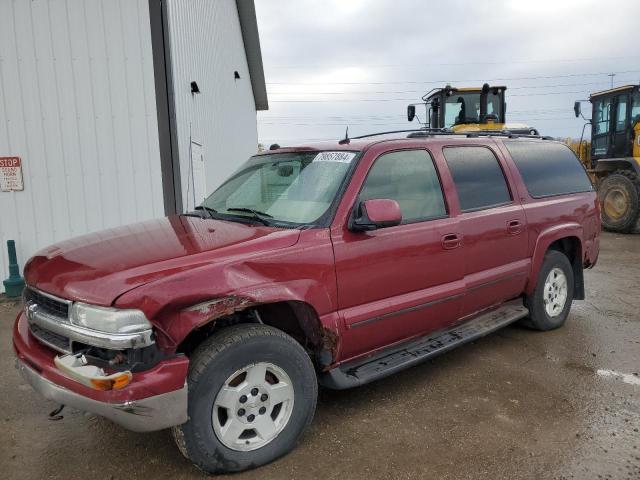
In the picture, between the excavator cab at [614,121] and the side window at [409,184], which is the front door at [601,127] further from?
the side window at [409,184]

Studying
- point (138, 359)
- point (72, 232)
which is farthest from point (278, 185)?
point (72, 232)

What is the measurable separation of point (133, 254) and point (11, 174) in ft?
16.8

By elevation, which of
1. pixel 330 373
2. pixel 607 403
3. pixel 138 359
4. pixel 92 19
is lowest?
pixel 607 403

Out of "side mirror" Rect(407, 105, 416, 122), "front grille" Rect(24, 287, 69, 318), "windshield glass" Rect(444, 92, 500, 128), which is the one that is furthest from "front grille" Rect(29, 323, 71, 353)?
"windshield glass" Rect(444, 92, 500, 128)

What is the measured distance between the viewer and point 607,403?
360 centimetres

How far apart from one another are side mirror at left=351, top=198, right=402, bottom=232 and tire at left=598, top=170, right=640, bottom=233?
35.2ft

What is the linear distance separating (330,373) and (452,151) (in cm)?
209

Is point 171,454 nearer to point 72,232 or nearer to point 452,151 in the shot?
point 452,151

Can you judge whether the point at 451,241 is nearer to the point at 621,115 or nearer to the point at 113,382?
the point at 113,382

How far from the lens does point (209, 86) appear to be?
1067cm

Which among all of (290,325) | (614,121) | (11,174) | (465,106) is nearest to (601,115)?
(614,121)

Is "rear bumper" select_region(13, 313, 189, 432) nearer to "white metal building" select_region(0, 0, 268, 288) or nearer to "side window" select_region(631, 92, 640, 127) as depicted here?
"white metal building" select_region(0, 0, 268, 288)

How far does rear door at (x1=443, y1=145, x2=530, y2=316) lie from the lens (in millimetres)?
4023

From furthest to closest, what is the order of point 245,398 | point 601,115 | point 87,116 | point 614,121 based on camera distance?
point 601,115
point 614,121
point 87,116
point 245,398
